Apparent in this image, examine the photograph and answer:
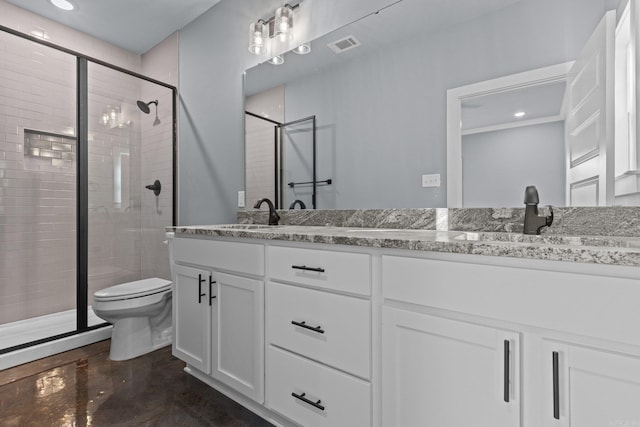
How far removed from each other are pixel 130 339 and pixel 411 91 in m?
2.21

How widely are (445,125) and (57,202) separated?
2.87 metres

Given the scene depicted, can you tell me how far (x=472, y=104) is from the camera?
1.42 m

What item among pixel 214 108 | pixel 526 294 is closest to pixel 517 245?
pixel 526 294

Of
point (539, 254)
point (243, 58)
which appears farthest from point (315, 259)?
point (243, 58)

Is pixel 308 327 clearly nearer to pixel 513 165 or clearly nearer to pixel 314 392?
pixel 314 392

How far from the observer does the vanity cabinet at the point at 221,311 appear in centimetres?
139

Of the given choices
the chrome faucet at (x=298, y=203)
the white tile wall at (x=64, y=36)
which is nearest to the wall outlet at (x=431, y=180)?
the chrome faucet at (x=298, y=203)

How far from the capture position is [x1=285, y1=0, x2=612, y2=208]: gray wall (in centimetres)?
124

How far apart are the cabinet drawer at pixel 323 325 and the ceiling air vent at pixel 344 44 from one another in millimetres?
1332

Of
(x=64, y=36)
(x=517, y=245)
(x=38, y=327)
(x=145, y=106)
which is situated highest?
(x=64, y=36)

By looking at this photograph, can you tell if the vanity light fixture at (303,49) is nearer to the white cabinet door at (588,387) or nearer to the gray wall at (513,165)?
the gray wall at (513,165)

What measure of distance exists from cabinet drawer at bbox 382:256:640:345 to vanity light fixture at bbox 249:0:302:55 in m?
1.73

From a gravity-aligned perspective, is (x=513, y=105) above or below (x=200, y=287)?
above

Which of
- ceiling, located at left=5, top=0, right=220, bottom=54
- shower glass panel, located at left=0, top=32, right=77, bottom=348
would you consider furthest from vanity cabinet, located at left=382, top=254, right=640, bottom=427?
ceiling, located at left=5, top=0, right=220, bottom=54
